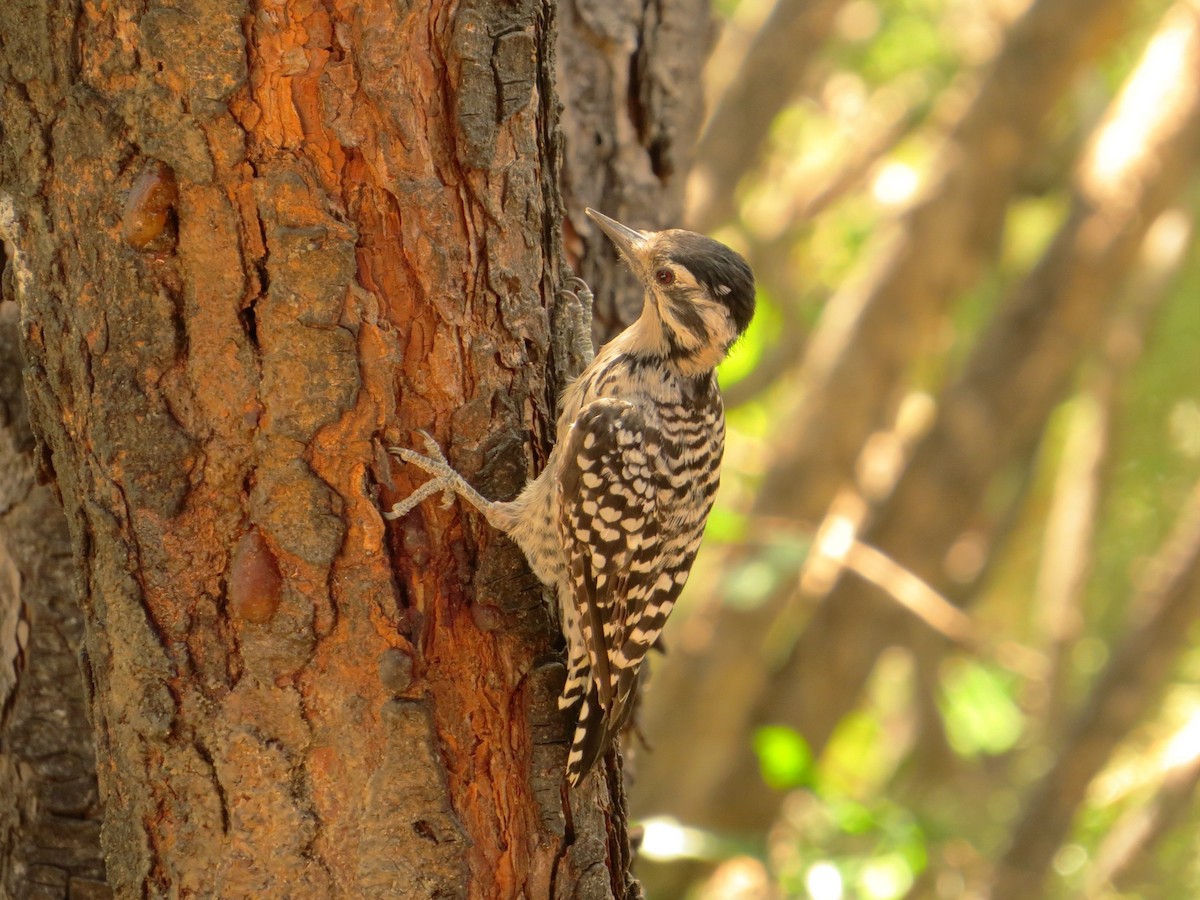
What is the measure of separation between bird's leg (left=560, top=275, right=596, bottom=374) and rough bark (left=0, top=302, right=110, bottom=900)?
50.8 inches

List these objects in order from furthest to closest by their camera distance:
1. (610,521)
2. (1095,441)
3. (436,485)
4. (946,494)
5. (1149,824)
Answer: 1. (1095,441)
2. (946,494)
3. (1149,824)
4. (610,521)
5. (436,485)

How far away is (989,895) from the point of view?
5906 millimetres

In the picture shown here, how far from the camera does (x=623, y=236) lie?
339cm

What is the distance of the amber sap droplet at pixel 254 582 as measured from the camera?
2350 millimetres

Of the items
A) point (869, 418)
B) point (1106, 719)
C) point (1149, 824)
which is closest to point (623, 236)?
point (869, 418)

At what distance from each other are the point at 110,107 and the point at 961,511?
461cm

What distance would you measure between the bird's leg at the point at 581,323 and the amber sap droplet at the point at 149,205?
1.14 meters

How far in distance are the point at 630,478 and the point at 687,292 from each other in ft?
1.89

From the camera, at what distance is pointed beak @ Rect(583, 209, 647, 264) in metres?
3.32

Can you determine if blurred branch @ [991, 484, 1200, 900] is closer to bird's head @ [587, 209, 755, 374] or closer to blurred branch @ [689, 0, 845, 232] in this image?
blurred branch @ [689, 0, 845, 232]

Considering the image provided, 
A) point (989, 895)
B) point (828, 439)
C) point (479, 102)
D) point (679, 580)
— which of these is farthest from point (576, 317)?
point (989, 895)

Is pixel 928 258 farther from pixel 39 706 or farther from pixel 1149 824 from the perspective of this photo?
pixel 39 706

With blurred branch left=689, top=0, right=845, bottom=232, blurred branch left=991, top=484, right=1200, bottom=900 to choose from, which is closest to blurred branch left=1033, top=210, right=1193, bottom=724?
blurred branch left=991, top=484, right=1200, bottom=900

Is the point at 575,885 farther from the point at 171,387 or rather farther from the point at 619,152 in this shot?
the point at 619,152
